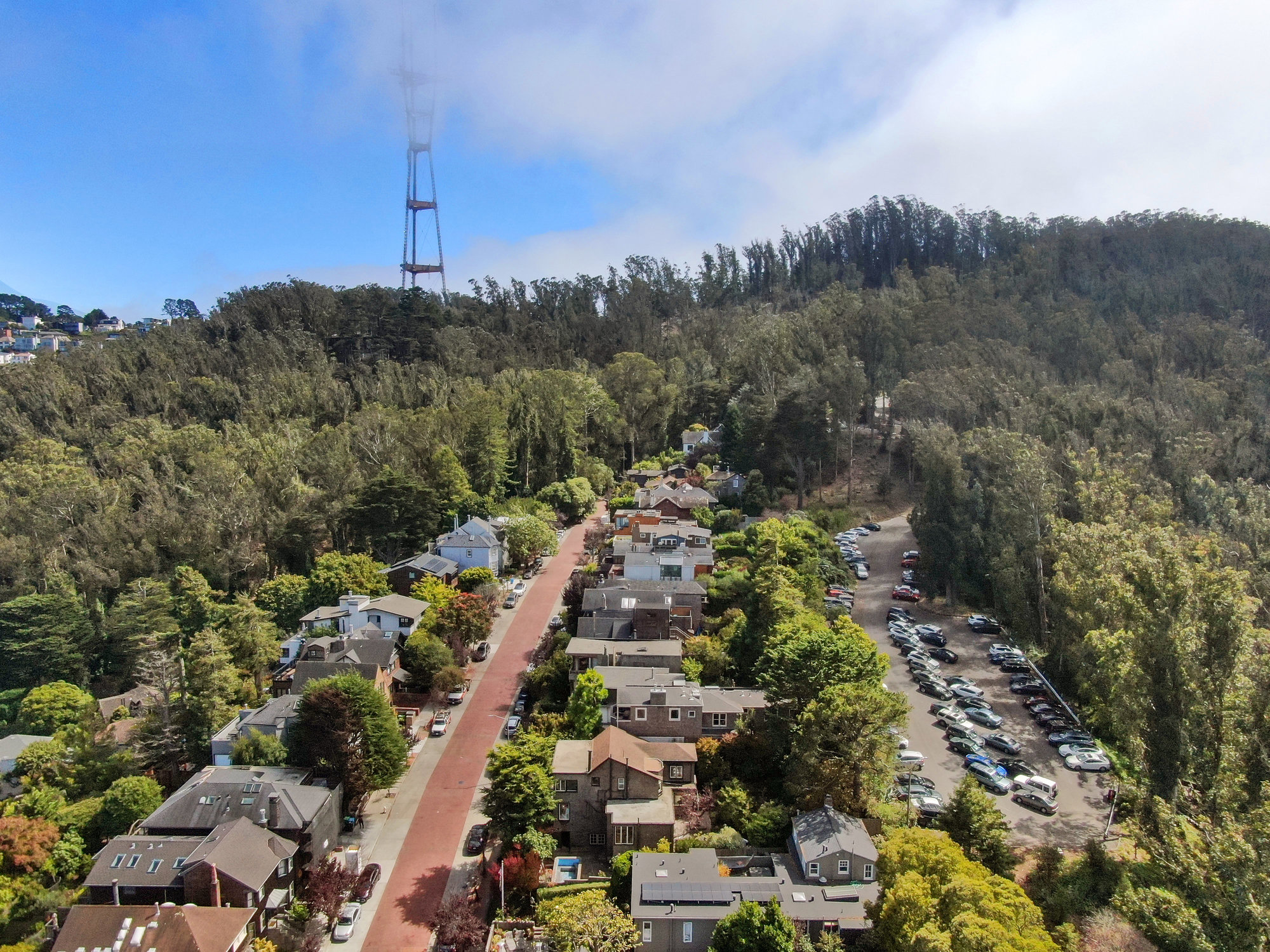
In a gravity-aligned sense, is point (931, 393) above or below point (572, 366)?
below

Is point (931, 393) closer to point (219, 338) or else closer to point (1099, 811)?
point (1099, 811)

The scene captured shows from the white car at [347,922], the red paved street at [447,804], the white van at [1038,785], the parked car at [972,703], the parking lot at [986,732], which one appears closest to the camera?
the white car at [347,922]

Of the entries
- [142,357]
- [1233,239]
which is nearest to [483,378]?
[142,357]

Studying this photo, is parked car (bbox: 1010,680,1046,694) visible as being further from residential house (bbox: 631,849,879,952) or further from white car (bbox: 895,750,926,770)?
residential house (bbox: 631,849,879,952)

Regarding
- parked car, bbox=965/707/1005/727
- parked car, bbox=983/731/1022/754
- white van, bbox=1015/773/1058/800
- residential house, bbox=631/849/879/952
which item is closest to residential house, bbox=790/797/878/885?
residential house, bbox=631/849/879/952

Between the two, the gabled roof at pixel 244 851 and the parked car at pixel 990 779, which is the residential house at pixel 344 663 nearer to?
the gabled roof at pixel 244 851

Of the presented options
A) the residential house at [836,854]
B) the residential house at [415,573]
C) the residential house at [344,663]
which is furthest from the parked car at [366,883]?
the residential house at [415,573]
